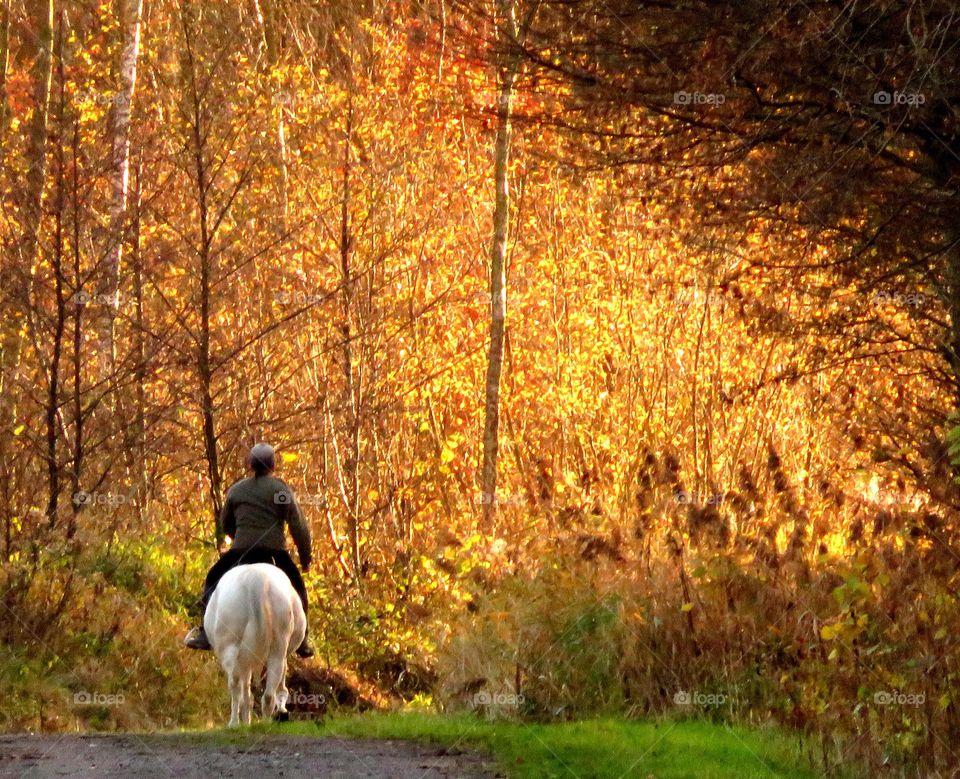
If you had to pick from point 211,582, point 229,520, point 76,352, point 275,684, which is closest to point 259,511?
point 229,520

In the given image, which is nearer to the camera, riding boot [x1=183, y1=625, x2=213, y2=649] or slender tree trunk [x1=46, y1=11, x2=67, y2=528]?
riding boot [x1=183, y1=625, x2=213, y2=649]

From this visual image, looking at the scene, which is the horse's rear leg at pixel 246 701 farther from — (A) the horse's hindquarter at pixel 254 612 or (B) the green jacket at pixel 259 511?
(B) the green jacket at pixel 259 511

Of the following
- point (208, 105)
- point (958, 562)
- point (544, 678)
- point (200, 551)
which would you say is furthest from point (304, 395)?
point (958, 562)

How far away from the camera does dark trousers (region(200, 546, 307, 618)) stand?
16.2 meters

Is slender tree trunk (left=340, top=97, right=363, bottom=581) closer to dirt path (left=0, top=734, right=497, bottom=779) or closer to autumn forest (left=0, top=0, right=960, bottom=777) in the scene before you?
autumn forest (left=0, top=0, right=960, bottom=777)

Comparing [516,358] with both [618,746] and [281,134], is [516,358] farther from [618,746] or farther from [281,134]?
[618,746]

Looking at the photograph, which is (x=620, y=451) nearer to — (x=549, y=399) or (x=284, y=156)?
(x=549, y=399)

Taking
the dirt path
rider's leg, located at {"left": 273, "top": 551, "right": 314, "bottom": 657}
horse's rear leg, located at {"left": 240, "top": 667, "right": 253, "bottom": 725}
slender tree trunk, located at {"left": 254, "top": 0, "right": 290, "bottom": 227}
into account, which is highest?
slender tree trunk, located at {"left": 254, "top": 0, "right": 290, "bottom": 227}

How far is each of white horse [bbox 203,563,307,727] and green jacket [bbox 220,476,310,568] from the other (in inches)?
17.4

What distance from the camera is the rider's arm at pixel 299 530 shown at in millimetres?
16203

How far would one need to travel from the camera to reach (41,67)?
26125 mm

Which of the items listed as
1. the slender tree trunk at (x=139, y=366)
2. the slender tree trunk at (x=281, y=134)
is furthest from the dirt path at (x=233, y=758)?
the slender tree trunk at (x=281, y=134)

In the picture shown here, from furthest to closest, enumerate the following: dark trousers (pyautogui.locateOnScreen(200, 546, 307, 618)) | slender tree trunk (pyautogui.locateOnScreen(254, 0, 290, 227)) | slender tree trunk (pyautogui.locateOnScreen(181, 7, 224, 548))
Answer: slender tree trunk (pyautogui.locateOnScreen(254, 0, 290, 227)) → slender tree trunk (pyautogui.locateOnScreen(181, 7, 224, 548)) → dark trousers (pyautogui.locateOnScreen(200, 546, 307, 618))

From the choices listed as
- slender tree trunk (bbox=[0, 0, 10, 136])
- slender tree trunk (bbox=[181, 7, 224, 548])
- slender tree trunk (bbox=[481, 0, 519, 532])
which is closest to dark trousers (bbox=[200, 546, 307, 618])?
slender tree trunk (bbox=[181, 7, 224, 548])
